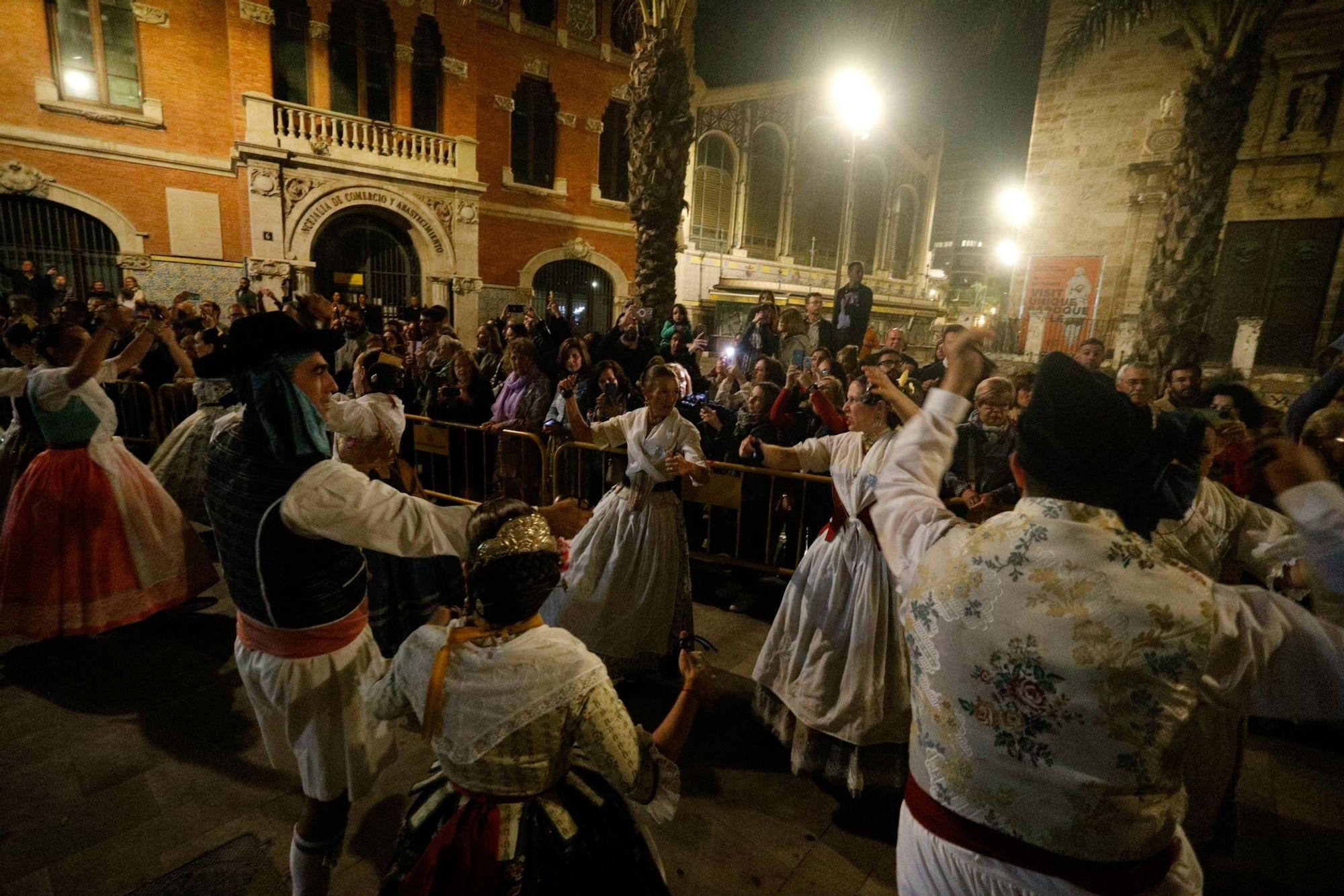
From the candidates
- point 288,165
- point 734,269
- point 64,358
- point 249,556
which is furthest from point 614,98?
point 249,556

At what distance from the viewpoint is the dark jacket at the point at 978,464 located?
434 centimetres

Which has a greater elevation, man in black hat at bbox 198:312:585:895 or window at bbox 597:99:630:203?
window at bbox 597:99:630:203

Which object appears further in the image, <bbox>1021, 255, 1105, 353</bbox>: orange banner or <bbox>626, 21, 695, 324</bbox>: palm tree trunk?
<bbox>1021, 255, 1105, 353</bbox>: orange banner

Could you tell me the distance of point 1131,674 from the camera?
1304 mm

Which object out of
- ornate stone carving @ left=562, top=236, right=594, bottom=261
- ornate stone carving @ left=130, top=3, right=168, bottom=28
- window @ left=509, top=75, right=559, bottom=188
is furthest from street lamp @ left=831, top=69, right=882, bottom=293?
ornate stone carving @ left=130, top=3, right=168, bottom=28

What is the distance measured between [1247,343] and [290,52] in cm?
2351

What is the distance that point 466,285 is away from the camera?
18.5m

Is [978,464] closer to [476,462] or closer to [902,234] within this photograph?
[476,462]

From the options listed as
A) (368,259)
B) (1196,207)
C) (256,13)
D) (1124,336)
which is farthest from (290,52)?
(1124,336)

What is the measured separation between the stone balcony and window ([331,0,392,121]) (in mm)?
848

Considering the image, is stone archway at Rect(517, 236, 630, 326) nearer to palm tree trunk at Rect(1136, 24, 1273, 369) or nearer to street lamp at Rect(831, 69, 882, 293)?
street lamp at Rect(831, 69, 882, 293)

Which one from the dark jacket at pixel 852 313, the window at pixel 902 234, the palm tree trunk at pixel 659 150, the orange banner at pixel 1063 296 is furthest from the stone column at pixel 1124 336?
the window at pixel 902 234

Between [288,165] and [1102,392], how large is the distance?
62.2 ft

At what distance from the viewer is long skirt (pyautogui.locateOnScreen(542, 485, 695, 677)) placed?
4.10 meters
